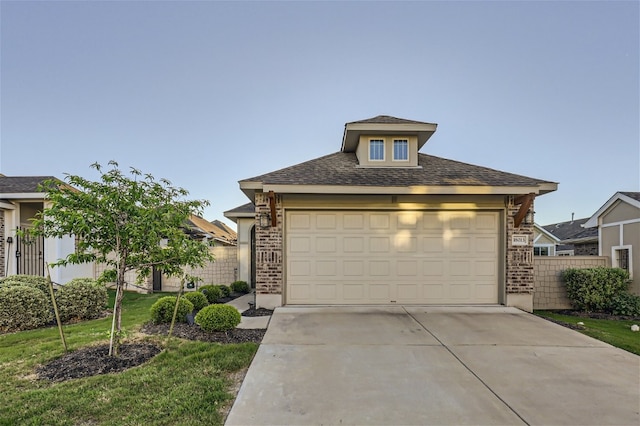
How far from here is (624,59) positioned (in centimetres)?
906

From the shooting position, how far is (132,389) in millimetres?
3137

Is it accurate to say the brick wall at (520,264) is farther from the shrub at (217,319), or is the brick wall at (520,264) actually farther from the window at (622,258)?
the shrub at (217,319)

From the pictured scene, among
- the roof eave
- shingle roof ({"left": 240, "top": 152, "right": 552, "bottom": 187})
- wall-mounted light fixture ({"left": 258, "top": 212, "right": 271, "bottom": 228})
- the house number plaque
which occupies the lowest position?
the house number plaque

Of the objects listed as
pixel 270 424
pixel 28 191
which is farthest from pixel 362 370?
pixel 28 191

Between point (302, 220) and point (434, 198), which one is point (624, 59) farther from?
point (302, 220)

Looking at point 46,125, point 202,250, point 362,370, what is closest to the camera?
point 362,370

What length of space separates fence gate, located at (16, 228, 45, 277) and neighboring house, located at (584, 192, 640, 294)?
19716 mm

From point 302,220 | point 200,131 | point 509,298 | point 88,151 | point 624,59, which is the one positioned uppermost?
point 624,59

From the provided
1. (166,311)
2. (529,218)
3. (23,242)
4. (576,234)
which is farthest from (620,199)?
(23,242)

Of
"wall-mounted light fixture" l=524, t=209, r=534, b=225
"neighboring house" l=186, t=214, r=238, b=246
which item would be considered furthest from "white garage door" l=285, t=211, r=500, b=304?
"neighboring house" l=186, t=214, r=238, b=246

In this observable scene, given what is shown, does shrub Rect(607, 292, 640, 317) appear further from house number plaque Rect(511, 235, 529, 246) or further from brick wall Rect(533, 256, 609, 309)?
house number plaque Rect(511, 235, 529, 246)

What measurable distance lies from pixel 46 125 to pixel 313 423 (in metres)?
15.0

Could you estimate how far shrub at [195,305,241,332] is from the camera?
16.5 ft

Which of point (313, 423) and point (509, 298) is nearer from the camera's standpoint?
point (313, 423)
